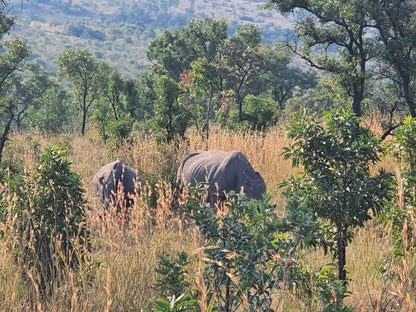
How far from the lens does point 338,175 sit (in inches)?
163

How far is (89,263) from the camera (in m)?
4.16

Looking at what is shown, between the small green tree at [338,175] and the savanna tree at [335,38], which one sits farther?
the savanna tree at [335,38]

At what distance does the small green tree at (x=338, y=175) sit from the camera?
4.00 m

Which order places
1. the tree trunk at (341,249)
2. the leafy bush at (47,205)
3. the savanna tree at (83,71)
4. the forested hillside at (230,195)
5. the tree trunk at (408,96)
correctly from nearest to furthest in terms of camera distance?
the forested hillside at (230,195) → the tree trunk at (341,249) → the leafy bush at (47,205) → the tree trunk at (408,96) → the savanna tree at (83,71)

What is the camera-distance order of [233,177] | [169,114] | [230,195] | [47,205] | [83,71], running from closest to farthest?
1. [230,195]
2. [47,205]
3. [233,177]
4. [169,114]
5. [83,71]

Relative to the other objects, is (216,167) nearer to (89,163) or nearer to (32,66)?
(89,163)

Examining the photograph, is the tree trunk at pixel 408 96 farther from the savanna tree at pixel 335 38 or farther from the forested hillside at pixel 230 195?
the savanna tree at pixel 335 38

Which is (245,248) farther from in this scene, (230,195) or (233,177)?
(233,177)

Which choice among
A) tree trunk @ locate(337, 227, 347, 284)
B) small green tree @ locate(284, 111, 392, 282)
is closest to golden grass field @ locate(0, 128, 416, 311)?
tree trunk @ locate(337, 227, 347, 284)

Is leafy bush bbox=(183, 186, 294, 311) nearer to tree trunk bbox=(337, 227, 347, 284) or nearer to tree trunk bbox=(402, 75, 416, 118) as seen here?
tree trunk bbox=(337, 227, 347, 284)

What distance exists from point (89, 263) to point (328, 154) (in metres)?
2.26

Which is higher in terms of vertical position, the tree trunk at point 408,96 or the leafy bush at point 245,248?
the tree trunk at point 408,96

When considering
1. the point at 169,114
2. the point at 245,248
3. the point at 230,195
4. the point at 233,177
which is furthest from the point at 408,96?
the point at 245,248

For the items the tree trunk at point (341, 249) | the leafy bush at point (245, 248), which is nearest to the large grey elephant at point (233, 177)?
the tree trunk at point (341, 249)
